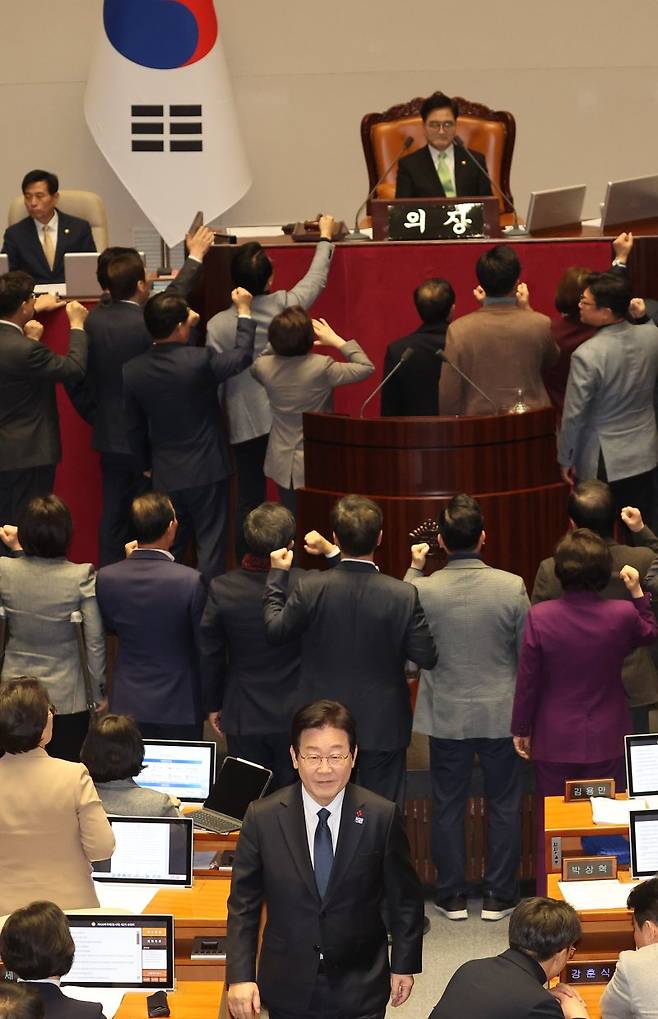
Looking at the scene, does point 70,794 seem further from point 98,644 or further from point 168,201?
point 168,201

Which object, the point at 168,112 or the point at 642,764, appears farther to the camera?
the point at 168,112

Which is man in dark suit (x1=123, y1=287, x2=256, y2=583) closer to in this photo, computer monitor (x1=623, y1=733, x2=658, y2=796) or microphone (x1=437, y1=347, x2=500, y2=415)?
microphone (x1=437, y1=347, x2=500, y2=415)

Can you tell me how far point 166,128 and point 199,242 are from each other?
10.8ft

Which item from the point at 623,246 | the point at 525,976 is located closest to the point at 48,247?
the point at 623,246

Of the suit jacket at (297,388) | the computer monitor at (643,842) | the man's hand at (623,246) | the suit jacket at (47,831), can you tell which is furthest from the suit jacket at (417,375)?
the suit jacket at (47,831)

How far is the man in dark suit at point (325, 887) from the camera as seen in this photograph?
3.70 m

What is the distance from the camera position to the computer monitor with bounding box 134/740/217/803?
4871mm

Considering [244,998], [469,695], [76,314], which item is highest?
[76,314]

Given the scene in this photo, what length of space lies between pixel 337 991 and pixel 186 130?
7.15 metres

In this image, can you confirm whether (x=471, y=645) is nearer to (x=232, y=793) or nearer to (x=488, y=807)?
(x=488, y=807)

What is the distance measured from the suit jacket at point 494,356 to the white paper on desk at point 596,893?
2.27 m

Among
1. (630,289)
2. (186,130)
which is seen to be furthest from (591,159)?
(630,289)

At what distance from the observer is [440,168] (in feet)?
25.5

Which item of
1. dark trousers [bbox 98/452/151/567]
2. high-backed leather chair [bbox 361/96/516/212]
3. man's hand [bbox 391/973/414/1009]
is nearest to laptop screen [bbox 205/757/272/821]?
man's hand [bbox 391/973/414/1009]
